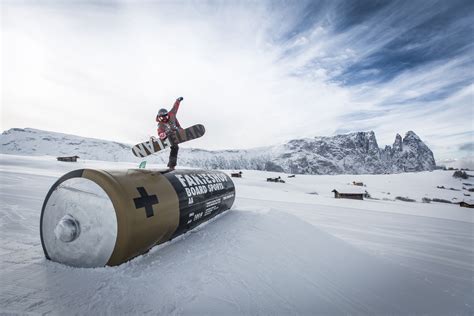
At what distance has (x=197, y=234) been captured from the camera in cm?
530

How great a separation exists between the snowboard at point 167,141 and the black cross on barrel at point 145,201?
280 centimetres

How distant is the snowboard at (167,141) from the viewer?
20.5ft

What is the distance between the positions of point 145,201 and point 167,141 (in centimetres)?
321

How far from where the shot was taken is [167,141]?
21.2 ft

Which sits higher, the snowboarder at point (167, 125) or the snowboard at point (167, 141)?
the snowboarder at point (167, 125)

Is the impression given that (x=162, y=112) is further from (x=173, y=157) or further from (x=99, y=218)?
(x=99, y=218)

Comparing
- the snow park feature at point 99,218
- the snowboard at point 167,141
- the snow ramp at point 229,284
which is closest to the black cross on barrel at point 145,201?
the snow park feature at point 99,218

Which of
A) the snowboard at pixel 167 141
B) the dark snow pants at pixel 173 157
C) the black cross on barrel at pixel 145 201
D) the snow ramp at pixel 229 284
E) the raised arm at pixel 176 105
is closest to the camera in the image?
the snow ramp at pixel 229 284

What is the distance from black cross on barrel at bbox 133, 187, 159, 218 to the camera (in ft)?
11.1

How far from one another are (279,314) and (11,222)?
6190mm

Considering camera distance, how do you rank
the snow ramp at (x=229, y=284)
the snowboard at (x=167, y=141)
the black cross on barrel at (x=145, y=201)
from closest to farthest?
the snow ramp at (x=229, y=284) < the black cross on barrel at (x=145, y=201) < the snowboard at (x=167, y=141)

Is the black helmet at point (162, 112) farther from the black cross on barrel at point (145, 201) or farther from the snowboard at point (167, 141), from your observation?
the black cross on barrel at point (145, 201)

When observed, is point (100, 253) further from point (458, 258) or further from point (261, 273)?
point (458, 258)

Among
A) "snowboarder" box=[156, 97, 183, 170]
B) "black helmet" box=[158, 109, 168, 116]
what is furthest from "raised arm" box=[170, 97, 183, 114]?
"black helmet" box=[158, 109, 168, 116]
